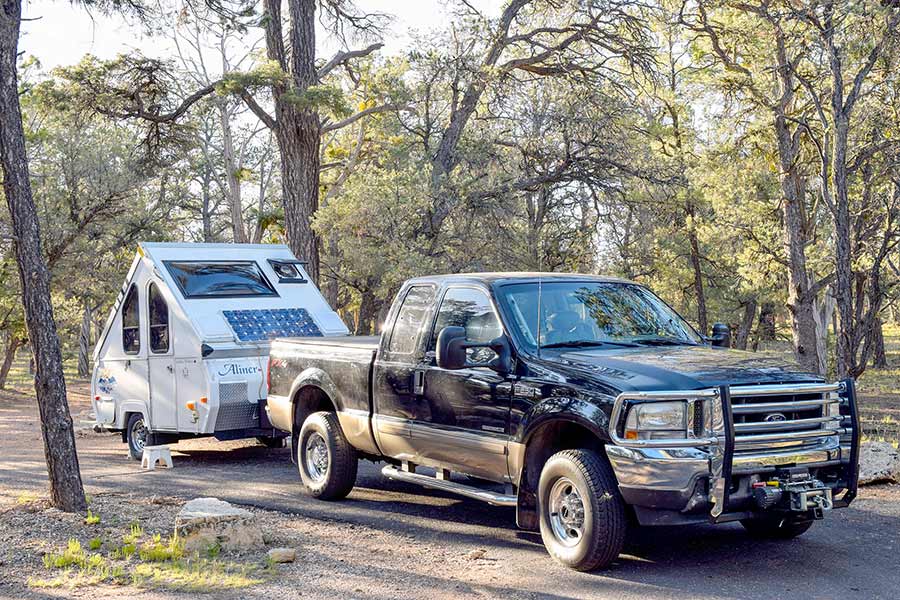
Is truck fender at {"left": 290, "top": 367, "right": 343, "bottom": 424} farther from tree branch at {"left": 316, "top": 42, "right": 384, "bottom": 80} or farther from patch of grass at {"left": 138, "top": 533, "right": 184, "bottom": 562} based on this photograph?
tree branch at {"left": 316, "top": 42, "right": 384, "bottom": 80}

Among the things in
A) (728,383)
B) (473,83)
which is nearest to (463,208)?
(473,83)

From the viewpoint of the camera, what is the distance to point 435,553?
755 cm

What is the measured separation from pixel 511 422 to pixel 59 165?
73.2 ft

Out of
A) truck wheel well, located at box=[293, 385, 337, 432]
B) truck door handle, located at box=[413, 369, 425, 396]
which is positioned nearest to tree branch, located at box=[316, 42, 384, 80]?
truck wheel well, located at box=[293, 385, 337, 432]

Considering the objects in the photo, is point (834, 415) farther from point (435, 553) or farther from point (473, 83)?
point (473, 83)

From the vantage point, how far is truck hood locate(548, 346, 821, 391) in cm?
650

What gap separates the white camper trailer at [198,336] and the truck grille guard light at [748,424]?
21.1ft

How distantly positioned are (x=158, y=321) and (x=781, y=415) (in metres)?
8.27

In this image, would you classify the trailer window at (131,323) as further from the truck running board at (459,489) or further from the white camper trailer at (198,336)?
the truck running board at (459,489)

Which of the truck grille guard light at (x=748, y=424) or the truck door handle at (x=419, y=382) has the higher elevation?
the truck door handle at (x=419, y=382)

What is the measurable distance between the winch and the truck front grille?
221mm

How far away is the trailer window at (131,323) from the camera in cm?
1298

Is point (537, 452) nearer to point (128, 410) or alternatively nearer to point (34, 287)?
point (34, 287)

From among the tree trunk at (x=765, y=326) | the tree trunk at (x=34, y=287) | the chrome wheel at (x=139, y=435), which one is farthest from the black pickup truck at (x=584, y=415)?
the tree trunk at (x=765, y=326)
